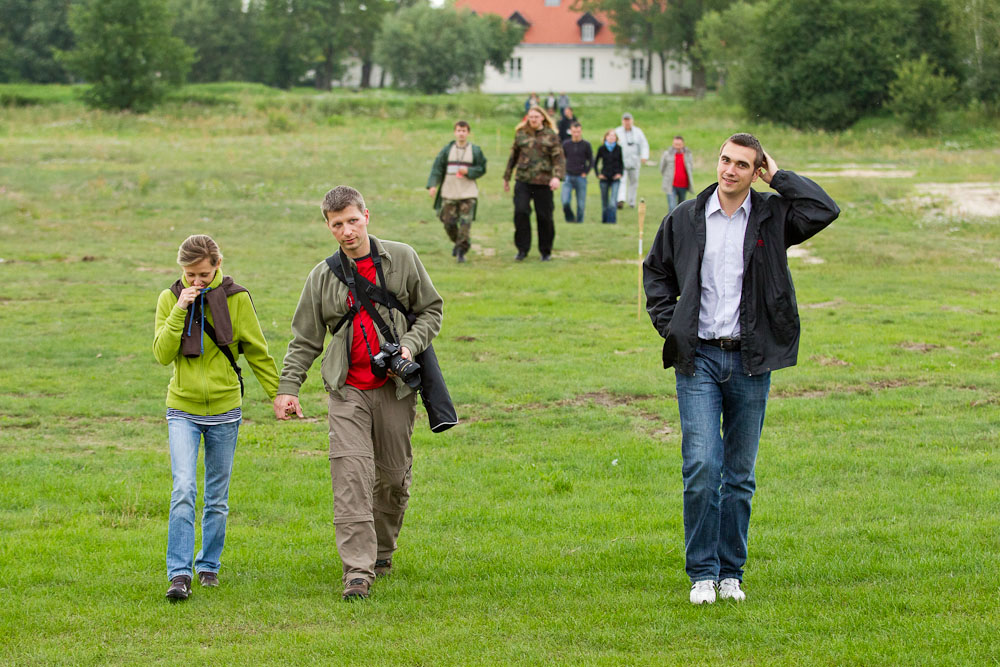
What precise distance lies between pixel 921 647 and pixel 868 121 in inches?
2242

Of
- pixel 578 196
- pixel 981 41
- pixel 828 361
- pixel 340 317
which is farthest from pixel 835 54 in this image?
pixel 340 317

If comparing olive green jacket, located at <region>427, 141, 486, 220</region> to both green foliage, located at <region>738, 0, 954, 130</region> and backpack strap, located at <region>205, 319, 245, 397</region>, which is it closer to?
backpack strap, located at <region>205, 319, 245, 397</region>

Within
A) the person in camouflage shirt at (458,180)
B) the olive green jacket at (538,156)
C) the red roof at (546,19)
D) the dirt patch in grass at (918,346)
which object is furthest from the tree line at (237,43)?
the dirt patch in grass at (918,346)

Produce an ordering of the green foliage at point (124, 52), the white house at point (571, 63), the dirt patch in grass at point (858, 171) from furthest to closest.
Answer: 1. the white house at point (571, 63)
2. the green foliage at point (124, 52)
3. the dirt patch in grass at point (858, 171)

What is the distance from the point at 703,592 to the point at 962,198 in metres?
24.2

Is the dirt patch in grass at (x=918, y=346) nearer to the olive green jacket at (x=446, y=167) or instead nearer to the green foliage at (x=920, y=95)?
the olive green jacket at (x=446, y=167)

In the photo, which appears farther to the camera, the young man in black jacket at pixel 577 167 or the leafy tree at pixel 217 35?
the leafy tree at pixel 217 35

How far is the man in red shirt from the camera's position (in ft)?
76.1

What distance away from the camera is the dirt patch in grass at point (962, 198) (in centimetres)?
2511

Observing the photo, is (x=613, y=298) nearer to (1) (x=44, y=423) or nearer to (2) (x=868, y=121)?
(1) (x=44, y=423)

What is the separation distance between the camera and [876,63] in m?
58.2

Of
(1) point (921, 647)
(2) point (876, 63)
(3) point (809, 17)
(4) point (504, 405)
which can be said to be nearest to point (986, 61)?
(2) point (876, 63)

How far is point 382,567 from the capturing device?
6203mm

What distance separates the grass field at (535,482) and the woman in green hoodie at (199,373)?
Answer: 0.43m
